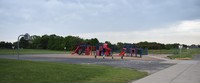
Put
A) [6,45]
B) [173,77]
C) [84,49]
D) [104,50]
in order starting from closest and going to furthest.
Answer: [173,77]
[104,50]
[84,49]
[6,45]

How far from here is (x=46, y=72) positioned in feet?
47.8

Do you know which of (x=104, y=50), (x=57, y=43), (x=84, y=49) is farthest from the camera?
(x=57, y=43)

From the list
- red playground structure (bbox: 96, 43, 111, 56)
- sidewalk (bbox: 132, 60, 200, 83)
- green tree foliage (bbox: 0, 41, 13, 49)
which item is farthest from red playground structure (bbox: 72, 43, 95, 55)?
sidewalk (bbox: 132, 60, 200, 83)

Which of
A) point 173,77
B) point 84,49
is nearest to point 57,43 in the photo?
point 84,49

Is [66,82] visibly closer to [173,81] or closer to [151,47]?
[173,81]

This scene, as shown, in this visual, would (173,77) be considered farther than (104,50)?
No

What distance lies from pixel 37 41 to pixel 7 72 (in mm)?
100802

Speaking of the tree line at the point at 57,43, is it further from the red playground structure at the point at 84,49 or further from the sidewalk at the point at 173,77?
the sidewalk at the point at 173,77

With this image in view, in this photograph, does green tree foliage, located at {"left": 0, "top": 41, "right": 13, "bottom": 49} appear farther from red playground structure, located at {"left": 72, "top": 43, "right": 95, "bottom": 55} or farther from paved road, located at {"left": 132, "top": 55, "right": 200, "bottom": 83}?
paved road, located at {"left": 132, "top": 55, "right": 200, "bottom": 83}

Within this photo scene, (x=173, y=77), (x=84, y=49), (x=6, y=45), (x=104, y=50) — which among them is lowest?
(x=173, y=77)

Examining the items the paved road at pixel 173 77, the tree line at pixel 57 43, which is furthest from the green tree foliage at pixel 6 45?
the paved road at pixel 173 77

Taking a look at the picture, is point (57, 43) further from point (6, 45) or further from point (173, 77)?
A: point (173, 77)

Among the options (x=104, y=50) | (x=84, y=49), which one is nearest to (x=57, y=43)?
(x=84, y=49)

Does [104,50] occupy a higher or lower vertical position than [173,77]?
higher
